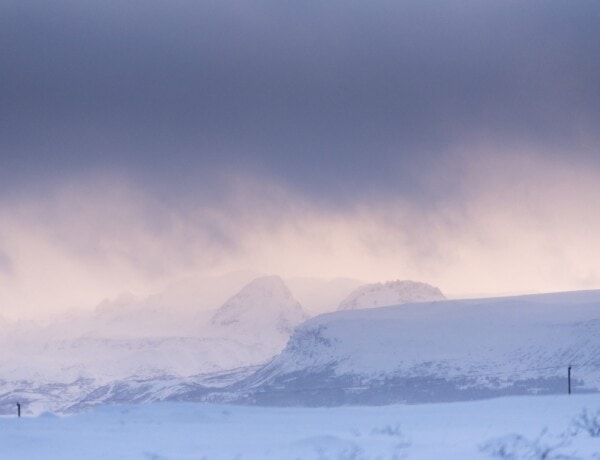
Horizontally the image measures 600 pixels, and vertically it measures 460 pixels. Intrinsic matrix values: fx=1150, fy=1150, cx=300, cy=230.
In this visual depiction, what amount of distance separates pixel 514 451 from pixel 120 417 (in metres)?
13.0

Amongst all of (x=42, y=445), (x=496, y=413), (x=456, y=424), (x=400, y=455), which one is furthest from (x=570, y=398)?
(x=42, y=445)

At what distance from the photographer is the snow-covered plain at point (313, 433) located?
2492 centimetres

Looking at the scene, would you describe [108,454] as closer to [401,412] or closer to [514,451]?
[514,451]

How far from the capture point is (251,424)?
→ 3152cm

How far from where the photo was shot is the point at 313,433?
2836cm

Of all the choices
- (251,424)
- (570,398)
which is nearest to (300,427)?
(251,424)

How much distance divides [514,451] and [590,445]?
64.1 inches

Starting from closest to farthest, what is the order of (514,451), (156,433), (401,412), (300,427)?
1. (514,451)
2. (156,433)
3. (300,427)
4. (401,412)

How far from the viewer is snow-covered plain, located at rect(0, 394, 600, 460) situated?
24.9m

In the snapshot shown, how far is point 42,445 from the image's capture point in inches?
1021

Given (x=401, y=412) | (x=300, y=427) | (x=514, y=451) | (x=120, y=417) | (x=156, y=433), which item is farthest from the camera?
(x=401, y=412)

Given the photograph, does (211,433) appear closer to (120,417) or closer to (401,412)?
(120,417)

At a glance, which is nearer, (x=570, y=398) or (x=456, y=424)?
(x=456, y=424)

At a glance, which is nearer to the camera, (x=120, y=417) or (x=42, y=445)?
(x=42, y=445)
